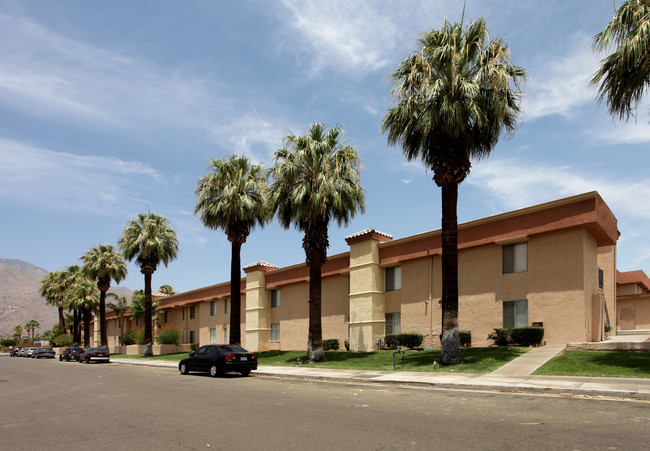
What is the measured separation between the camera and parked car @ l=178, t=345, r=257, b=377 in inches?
872

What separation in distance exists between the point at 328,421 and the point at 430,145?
47.0ft

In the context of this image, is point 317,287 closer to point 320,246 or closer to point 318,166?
point 320,246

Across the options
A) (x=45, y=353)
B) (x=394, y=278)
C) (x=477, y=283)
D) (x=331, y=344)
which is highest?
(x=394, y=278)

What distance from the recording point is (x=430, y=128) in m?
20.3

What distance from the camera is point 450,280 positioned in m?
20.0

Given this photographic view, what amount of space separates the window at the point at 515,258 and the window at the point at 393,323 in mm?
7456

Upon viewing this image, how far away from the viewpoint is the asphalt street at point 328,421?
8016 mm

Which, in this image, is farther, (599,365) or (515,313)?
(515,313)

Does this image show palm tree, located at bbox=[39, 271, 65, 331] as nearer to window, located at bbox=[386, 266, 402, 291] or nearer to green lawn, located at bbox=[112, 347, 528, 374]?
green lawn, located at bbox=[112, 347, 528, 374]

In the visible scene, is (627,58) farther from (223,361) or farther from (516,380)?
(223,361)

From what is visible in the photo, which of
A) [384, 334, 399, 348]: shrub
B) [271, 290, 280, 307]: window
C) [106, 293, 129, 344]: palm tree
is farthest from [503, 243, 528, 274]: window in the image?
[106, 293, 129, 344]: palm tree

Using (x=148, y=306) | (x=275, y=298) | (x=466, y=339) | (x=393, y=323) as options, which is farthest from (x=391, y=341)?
(x=148, y=306)

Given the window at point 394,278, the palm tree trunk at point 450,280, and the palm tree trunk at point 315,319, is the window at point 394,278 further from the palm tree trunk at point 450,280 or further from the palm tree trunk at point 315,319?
the palm tree trunk at point 450,280

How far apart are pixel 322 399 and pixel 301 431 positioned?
4.35m
